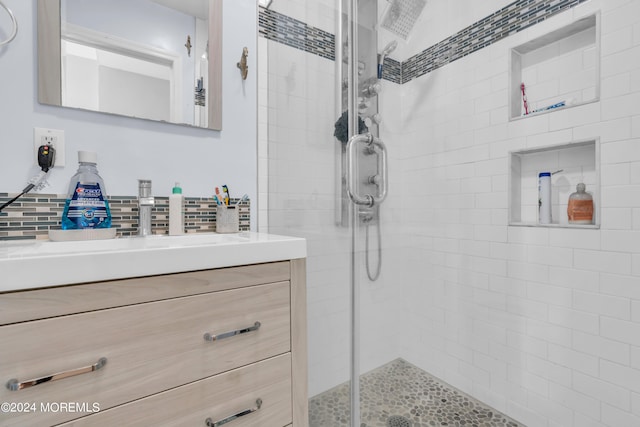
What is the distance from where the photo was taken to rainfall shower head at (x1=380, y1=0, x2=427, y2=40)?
3.94 feet

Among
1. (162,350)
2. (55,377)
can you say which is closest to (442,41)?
(162,350)

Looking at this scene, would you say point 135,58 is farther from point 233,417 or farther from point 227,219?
point 233,417

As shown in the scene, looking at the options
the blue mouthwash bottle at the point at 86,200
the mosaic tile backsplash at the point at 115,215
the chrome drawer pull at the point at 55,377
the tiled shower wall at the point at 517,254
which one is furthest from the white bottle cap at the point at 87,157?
the tiled shower wall at the point at 517,254

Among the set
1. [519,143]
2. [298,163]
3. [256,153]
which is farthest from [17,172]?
[519,143]

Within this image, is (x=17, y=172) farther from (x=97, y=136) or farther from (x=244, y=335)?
(x=244, y=335)

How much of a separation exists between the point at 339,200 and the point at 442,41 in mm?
849

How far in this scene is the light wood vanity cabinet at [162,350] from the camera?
0.56m

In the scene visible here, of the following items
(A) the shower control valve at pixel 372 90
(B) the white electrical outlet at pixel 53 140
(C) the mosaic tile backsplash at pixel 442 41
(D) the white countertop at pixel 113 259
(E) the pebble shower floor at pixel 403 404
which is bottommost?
(E) the pebble shower floor at pixel 403 404

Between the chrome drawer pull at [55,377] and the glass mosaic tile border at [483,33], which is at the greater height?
the glass mosaic tile border at [483,33]

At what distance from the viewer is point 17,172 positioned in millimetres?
925

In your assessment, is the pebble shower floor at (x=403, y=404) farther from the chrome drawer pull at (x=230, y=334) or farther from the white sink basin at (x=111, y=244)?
the white sink basin at (x=111, y=244)

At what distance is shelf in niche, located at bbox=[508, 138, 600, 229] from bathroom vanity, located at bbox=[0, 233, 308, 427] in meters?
1.09

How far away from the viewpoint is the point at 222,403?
77 centimetres

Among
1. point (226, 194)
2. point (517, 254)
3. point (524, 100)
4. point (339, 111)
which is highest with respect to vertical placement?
point (524, 100)
